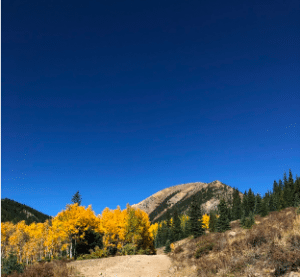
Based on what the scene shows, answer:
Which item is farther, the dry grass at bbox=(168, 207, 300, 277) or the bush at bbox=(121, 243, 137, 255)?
the bush at bbox=(121, 243, 137, 255)

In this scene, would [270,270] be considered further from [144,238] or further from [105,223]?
[144,238]

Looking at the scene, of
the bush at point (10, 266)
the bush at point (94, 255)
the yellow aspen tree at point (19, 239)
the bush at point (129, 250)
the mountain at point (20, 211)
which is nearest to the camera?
the bush at point (10, 266)

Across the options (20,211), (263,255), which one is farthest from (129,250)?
(20,211)

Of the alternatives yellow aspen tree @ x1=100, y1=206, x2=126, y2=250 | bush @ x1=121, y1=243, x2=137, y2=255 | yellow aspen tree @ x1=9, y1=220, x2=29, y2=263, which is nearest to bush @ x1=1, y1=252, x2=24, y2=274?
bush @ x1=121, y1=243, x2=137, y2=255

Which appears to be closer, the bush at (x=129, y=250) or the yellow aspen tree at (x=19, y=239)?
the bush at (x=129, y=250)

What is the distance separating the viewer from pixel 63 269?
14.7 metres

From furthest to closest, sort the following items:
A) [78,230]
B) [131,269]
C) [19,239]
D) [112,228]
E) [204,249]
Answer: [19,239], [112,228], [78,230], [131,269], [204,249]

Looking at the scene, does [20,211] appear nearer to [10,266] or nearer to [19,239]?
[19,239]

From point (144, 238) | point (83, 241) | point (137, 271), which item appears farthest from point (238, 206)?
point (137, 271)

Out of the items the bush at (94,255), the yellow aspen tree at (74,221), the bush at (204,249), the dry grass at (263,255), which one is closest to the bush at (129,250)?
the bush at (94,255)

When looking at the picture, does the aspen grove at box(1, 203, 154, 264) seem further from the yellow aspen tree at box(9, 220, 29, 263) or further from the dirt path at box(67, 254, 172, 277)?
the dirt path at box(67, 254, 172, 277)

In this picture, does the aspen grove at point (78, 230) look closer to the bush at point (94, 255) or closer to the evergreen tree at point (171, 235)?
the bush at point (94, 255)

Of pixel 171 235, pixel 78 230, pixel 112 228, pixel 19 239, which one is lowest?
pixel 171 235

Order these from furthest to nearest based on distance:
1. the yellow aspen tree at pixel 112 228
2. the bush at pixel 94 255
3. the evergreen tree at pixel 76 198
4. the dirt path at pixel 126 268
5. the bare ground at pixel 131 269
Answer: the evergreen tree at pixel 76 198
the yellow aspen tree at pixel 112 228
the bush at pixel 94 255
the dirt path at pixel 126 268
the bare ground at pixel 131 269
